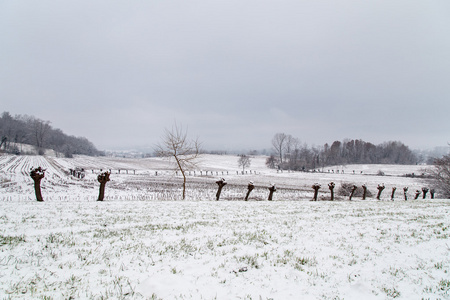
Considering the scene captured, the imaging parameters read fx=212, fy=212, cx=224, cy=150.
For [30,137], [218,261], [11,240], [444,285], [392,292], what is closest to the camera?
[392,292]

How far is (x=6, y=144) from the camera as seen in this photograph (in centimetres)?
10619

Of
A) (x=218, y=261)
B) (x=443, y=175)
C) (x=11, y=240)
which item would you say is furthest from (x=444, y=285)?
(x=443, y=175)

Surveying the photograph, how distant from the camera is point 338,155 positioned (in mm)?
134375

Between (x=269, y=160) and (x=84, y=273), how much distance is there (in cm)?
10733

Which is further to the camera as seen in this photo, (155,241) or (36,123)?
(36,123)

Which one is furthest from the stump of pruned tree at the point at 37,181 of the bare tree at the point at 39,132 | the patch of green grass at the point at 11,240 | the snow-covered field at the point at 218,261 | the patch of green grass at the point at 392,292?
the bare tree at the point at 39,132

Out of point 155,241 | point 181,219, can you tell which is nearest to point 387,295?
point 155,241

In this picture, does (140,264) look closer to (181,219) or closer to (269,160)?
(181,219)

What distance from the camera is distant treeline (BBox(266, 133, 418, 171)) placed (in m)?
108

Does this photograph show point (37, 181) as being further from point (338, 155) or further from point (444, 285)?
point (338, 155)

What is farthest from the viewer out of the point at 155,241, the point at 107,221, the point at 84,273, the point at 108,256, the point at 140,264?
the point at 107,221

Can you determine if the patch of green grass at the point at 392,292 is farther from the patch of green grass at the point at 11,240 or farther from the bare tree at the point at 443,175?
the bare tree at the point at 443,175

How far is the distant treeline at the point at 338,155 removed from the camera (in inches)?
4242

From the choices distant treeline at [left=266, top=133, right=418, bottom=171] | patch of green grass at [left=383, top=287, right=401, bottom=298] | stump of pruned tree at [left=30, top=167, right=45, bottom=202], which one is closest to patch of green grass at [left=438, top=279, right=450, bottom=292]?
patch of green grass at [left=383, top=287, right=401, bottom=298]
